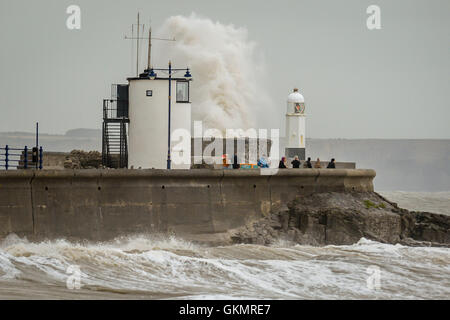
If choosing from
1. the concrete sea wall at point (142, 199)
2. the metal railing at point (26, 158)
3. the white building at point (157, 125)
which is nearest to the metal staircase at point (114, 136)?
the white building at point (157, 125)

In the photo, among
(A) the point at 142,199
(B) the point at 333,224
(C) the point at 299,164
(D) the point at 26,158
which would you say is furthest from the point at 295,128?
(D) the point at 26,158

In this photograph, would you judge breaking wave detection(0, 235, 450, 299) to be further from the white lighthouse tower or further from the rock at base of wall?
the white lighthouse tower

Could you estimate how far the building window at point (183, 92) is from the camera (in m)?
25.6

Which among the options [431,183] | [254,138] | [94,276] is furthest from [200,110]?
[431,183]

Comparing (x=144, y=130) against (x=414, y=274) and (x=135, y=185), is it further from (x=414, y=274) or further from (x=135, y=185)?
(x=414, y=274)

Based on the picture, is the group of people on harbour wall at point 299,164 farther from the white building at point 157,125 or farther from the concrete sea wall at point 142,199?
the white building at point 157,125

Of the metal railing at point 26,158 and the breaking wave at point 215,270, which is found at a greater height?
the metal railing at point 26,158

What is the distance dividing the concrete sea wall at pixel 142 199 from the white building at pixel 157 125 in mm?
2898

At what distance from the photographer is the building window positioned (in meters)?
25.6

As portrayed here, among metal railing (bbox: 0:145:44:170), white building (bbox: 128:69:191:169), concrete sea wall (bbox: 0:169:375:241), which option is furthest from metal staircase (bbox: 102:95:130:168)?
concrete sea wall (bbox: 0:169:375:241)
